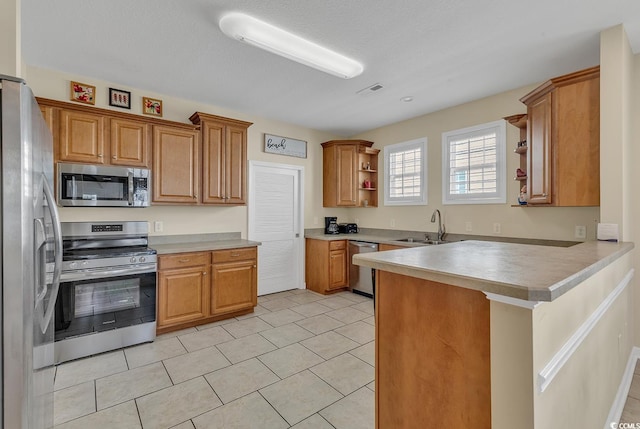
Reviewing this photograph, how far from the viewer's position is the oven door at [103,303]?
2611 mm

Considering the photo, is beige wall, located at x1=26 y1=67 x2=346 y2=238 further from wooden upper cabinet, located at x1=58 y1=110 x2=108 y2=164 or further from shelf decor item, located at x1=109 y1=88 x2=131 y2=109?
wooden upper cabinet, located at x1=58 y1=110 x2=108 y2=164

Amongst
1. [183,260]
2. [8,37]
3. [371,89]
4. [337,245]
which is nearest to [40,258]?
[8,37]

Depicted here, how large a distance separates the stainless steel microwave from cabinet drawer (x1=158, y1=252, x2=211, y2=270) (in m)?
0.65

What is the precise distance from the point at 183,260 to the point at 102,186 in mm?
1094

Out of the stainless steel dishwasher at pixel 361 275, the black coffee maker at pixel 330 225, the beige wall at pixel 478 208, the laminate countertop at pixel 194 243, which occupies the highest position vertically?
the beige wall at pixel 478 208

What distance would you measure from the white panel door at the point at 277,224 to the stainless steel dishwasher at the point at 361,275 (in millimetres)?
871

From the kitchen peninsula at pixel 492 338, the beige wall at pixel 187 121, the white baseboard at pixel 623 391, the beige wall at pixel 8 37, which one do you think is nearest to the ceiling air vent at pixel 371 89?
the beige wall at pixel 187 121

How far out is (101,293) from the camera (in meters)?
2.79

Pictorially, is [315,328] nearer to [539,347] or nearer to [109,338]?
[109,338]

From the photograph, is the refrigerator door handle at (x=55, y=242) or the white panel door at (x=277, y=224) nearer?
the refrigerator door handle at (x=55, y=242)

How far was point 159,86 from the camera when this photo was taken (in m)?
3.45

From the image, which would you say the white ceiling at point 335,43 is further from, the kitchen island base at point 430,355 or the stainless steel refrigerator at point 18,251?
the kitchen island base at point 430,355

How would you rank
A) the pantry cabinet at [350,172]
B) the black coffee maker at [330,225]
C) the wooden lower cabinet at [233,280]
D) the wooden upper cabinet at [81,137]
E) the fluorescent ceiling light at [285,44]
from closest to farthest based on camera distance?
the fluorescent ceiling light at [285,44] → the wooden upper cabinet at [81,137] → the wooden lower cabinet at [233,280] → the pantry cabinet at [350,172] → the black coffee maker at [330,225]

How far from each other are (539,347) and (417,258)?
0.59 meters
